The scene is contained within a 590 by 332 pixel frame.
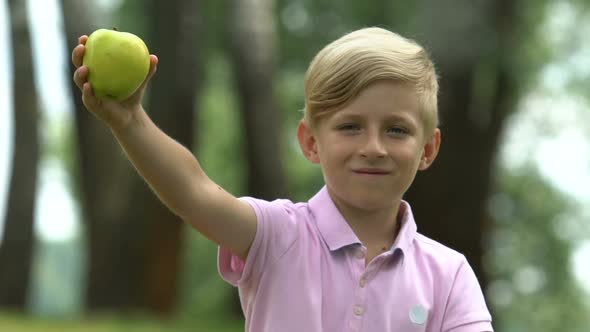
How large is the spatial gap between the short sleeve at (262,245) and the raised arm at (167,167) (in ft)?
0.18

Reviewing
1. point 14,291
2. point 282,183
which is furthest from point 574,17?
point 14,291

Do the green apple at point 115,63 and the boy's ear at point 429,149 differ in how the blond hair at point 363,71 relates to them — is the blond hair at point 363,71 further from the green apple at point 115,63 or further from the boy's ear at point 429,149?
the green apple at point 115,63

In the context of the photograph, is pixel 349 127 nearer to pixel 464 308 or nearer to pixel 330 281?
pixel 330 281

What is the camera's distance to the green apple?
2336 millimetres

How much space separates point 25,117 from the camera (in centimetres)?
1304

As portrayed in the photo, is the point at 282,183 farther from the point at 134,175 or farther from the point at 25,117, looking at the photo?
the point at 25,117

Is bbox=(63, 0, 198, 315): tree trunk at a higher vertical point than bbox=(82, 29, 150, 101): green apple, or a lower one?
lower

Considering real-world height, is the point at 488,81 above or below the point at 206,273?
above

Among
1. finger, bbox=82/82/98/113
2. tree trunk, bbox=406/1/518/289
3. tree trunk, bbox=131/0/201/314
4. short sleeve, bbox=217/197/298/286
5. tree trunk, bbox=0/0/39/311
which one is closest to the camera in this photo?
finger, bbox=82/82/98/113

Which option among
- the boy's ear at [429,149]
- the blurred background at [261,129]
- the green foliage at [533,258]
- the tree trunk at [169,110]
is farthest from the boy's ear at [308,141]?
the green foliage at [533,258]

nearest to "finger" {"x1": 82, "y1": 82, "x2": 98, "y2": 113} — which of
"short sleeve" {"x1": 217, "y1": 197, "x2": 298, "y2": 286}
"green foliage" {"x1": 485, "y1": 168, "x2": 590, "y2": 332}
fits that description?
"short sleeve" {"x1": 217, "y1": 197, "x2": 298, "y2": 286}

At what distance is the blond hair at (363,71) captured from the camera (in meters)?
2.68

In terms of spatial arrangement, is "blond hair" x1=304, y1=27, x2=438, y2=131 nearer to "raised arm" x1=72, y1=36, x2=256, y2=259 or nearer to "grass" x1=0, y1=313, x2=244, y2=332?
"raised arm" x1=72, y1=36, x2=256, y2=259

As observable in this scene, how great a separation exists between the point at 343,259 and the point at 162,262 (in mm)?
9106
